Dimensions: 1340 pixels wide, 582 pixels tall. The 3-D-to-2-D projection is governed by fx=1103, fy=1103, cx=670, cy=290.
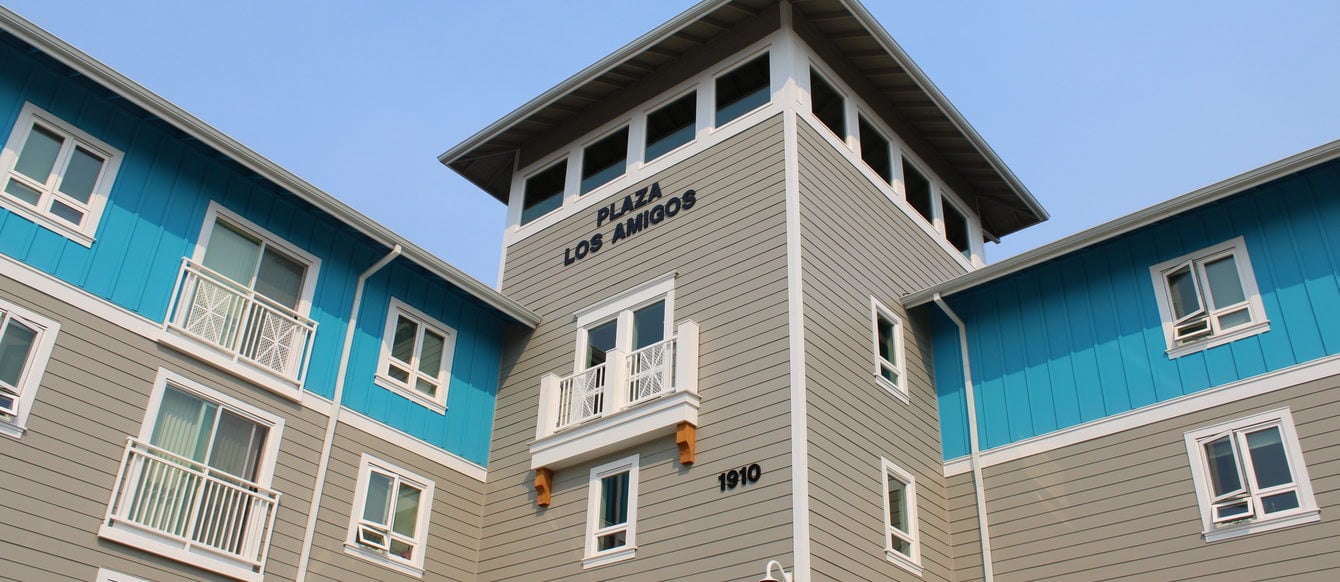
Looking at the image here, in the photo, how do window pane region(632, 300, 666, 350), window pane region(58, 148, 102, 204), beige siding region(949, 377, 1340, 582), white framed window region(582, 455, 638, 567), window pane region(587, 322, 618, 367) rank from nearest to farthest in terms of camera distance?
beige siding region(949, 377, 1340, 582) < window pane region(58, 148, 102, 204) < white framed window region(582, 455, 638, 567) < window pane region(632, 300, 666, 350) < window pane region(587, 322, 618, 367)

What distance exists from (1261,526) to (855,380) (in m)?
5.87

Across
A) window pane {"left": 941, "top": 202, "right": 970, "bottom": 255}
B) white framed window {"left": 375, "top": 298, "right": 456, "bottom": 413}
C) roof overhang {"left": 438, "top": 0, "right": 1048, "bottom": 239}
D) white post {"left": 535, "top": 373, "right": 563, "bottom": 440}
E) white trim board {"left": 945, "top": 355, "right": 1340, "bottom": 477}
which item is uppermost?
roof overhang {"left": 438, "top": 0, "right": 1048, "bottom": 239}

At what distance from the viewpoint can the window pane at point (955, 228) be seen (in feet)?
75.7

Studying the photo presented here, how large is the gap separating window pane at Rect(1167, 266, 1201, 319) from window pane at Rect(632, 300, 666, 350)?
7.91 meters

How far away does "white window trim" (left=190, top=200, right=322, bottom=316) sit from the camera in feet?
54.1

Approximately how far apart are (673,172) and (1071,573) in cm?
937

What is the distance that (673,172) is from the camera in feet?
65.4

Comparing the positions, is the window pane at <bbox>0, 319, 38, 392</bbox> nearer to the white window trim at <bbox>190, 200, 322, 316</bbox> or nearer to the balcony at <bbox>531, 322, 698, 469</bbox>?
the white window trim at <bbox>190, 200, 322, 316</bbox>

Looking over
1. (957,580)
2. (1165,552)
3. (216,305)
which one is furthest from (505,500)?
(1165,552)

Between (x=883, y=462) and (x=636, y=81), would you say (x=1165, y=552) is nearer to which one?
(x=883, y=462)

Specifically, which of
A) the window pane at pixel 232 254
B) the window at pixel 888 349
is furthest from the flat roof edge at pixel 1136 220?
the window pane at pixel 232 254

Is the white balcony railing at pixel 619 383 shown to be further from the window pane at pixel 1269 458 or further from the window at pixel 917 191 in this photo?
the window pane at pixel 1269 458

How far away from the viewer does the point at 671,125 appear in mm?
20750

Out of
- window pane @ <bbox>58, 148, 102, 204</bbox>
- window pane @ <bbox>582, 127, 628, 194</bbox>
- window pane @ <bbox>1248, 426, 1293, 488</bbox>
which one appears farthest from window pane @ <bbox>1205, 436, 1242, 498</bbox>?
window pane @ <bbox>58, 148, 102, 204</bbox>
